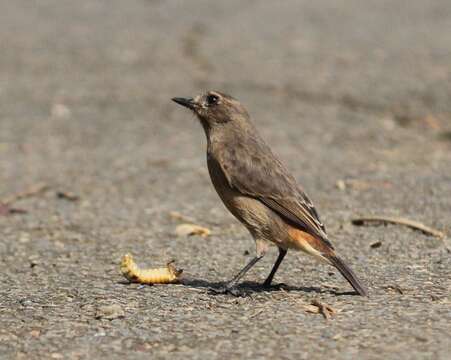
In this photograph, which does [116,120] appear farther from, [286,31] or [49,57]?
[286,31]

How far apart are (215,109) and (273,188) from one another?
0.84 m

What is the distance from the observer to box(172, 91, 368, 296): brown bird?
18.0 ft

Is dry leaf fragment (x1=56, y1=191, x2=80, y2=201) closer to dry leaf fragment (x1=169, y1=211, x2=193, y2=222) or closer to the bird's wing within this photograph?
dry leaf fragment (x1=169, y1=211, x2=193, y2=222)

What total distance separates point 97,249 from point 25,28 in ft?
30.0

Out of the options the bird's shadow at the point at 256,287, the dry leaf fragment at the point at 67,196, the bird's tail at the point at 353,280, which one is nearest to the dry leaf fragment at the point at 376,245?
the bird's shadow at the point at 256,287

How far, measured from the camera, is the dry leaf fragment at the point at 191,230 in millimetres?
6977

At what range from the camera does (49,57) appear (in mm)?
13555

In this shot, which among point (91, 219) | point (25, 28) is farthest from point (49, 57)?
point (91, 219)

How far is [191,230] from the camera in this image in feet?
23.0

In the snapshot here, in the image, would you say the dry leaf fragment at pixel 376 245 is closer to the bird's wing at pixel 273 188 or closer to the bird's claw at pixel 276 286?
the bird's wing at pixel 273 188

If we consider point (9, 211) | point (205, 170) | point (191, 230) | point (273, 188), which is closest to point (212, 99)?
point (273, 188)

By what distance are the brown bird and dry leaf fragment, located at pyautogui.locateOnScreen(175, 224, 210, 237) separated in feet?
3.49

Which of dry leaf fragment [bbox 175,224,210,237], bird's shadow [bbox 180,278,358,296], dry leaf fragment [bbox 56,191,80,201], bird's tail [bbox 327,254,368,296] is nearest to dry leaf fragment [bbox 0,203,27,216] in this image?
dry leaf fragment [bbox 56,191,80,201]

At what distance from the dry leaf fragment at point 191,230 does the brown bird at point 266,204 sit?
106 centimetres
